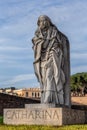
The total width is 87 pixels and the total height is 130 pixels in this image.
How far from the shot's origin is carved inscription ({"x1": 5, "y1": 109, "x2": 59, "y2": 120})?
10921mm

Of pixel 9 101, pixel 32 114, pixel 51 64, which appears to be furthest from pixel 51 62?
pixel 9 101

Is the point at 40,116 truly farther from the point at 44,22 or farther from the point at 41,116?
the point at 44,22

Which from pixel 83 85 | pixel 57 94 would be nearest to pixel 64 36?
pixel 57 94

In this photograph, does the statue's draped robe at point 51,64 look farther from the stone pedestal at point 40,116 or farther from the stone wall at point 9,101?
the stone wall at point 9,101

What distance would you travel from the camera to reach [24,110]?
36.7 feet

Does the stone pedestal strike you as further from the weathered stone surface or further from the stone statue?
the stone statue

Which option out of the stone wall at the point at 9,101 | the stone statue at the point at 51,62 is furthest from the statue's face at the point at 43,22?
the stone wall at the point at 9,101

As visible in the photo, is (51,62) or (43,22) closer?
(51,62)

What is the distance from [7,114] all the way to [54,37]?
7.23 ft

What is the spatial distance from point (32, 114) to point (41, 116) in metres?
0.23

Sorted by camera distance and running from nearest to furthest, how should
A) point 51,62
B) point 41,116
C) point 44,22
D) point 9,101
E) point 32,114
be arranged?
1. point 41,116
2. point 32,114
3. point 51,62
4. point 44,22
5. point 9,101

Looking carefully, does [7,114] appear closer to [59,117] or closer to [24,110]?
[24,110]

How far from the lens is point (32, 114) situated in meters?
11.1

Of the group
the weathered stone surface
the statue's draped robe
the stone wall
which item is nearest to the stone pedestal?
the weathered stone surface
